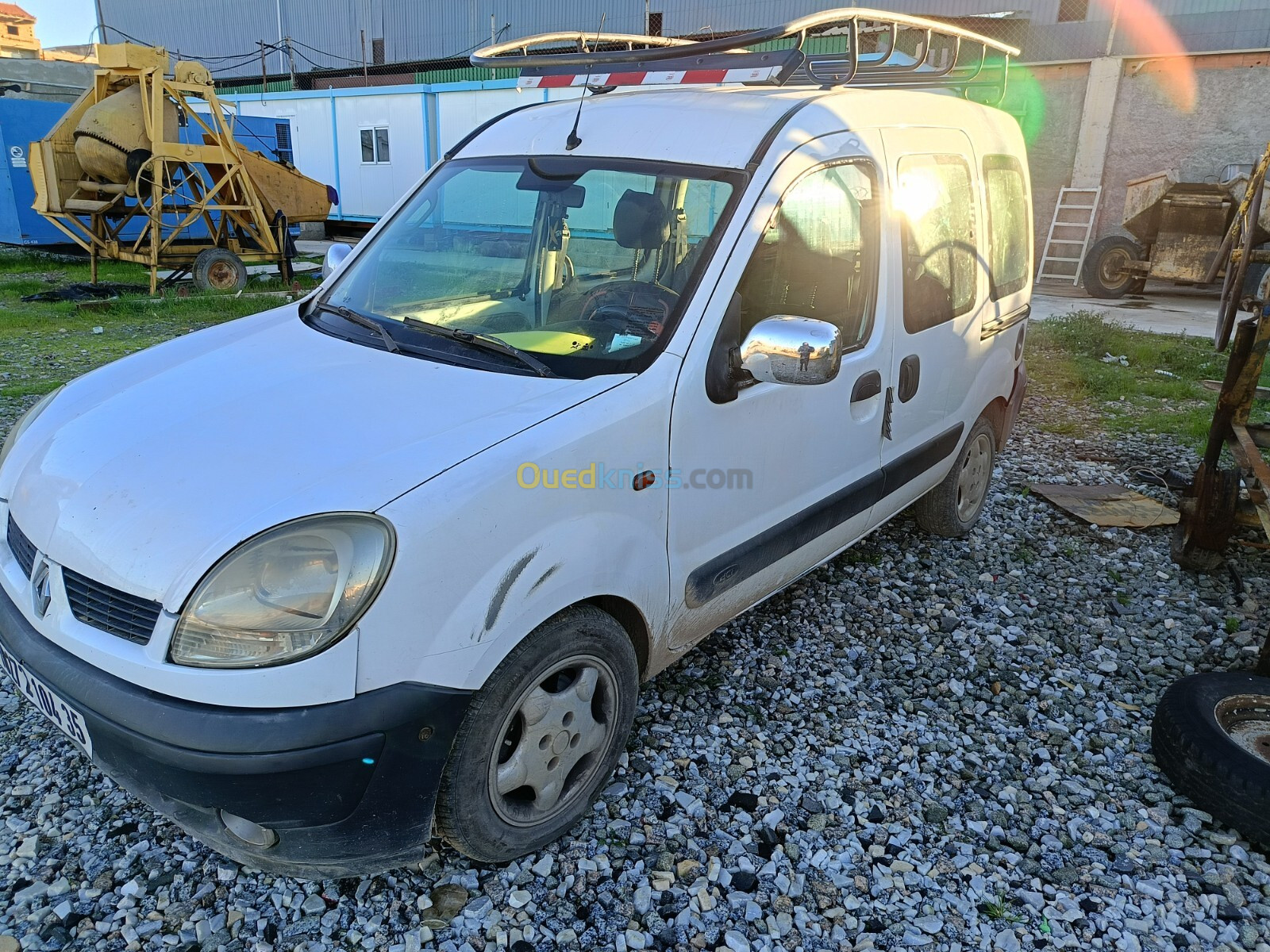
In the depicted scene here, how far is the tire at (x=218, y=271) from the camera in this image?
11.8 metres

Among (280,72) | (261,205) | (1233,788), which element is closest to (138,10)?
(280,72)

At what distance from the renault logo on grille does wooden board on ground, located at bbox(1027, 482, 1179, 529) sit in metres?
4.77

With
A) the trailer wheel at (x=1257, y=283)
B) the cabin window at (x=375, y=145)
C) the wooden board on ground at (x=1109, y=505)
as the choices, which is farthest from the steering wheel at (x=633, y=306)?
the cabin window at (x=375, y=145)

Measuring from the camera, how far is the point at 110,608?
1920 mm

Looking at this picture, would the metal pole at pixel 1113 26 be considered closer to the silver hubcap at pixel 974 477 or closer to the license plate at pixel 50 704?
the silver hubcap at pixel 974 477

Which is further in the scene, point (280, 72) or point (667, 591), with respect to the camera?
point (280, 72)

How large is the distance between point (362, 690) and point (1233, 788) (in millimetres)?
2459

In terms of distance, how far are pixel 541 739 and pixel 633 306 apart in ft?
4.17

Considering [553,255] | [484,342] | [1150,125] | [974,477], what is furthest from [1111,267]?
[484,342]

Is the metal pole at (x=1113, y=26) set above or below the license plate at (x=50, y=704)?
above

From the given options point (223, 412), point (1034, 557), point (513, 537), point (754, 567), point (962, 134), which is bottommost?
point (1034, 557)

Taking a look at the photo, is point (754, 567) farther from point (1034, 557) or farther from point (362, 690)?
point (1034, 557)

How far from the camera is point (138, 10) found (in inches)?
1367

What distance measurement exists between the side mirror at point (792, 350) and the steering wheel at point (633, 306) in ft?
0.89
